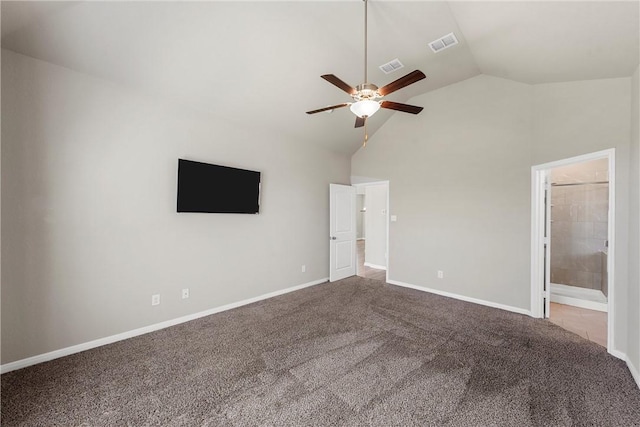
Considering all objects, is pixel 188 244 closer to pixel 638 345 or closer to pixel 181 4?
pixel 181 4

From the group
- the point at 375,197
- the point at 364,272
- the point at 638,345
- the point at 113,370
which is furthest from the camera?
the point at 375,197

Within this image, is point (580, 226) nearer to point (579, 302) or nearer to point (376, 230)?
point (579, 302)

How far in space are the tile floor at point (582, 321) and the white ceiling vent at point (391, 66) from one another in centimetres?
393

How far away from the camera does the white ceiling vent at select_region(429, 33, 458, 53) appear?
9.66ft

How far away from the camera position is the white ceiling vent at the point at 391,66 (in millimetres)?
3390

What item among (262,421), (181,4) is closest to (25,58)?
(181,4)

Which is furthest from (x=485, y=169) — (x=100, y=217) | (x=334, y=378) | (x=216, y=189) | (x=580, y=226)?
(x=100, y=217)

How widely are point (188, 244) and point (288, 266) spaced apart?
5.80 ft

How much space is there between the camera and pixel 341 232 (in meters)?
5.43

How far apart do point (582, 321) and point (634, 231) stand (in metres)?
1.81

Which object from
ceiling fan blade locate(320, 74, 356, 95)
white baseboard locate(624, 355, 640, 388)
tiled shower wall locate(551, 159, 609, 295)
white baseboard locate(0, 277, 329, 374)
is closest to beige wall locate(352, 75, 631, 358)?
white baseboard locate(624, 355, 640, 388)

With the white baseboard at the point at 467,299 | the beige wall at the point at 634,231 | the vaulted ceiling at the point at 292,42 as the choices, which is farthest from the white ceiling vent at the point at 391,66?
the white baseboard at the point at 467,299

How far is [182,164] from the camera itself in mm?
3168

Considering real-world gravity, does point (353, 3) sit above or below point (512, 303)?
above
